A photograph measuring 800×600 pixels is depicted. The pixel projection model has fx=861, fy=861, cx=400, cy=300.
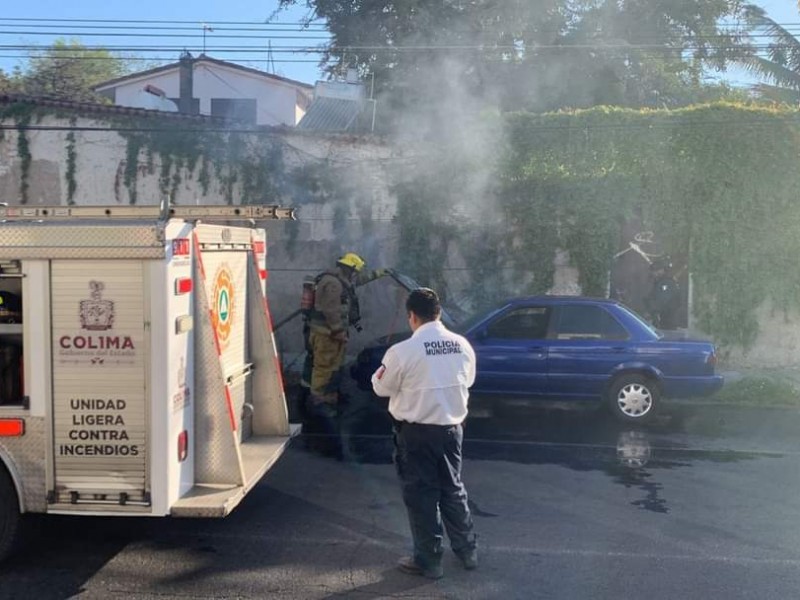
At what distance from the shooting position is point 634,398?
401 inches

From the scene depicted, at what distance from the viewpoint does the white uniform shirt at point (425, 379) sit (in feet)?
16.7

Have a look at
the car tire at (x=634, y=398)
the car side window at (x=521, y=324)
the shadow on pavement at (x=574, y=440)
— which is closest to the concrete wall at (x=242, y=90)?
the shadow on pavement at (x=574, y=440)

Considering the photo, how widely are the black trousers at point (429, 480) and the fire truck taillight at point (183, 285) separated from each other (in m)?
1.52

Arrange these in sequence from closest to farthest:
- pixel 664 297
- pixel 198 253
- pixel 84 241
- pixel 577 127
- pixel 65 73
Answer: pixel 84 241 → pixel 198 253 → pixel 664 297 → pixel 577 127 → pixel 65 73

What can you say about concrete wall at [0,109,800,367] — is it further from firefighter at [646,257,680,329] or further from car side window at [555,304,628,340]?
car side window at [555,304,628,340]

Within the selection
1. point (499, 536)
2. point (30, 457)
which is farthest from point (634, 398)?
point (30, 457)

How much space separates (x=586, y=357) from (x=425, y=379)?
5.61 metres

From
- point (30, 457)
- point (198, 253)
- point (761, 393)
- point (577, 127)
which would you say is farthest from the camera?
point (577, 127)

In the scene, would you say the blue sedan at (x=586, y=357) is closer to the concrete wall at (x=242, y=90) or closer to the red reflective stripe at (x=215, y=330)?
the red reflective stripe at (x=215, y=330)

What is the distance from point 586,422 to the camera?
33.5ft

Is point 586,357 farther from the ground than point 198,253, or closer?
closer

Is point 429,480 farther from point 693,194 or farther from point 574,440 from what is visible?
point 693,194

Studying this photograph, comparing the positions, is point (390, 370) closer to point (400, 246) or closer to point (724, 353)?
point (400, 246)

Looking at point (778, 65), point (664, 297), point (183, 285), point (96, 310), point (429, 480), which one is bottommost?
point (429, 480)
